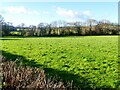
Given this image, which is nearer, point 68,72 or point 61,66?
point 68,72

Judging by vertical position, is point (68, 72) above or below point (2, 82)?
below

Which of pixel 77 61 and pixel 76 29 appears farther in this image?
pixel 76 29

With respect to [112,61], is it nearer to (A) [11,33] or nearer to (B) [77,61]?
(B) [77,61]

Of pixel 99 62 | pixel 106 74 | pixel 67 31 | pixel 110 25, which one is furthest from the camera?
pixel 110 25

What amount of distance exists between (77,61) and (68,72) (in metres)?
3.86

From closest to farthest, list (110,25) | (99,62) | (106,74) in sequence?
(106,74), (99,62), (110,25)

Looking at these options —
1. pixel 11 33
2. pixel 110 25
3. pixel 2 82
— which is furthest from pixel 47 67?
pixel 110 25

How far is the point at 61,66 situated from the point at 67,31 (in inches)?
2861

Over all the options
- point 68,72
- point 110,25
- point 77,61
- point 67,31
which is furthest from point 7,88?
point 110,25

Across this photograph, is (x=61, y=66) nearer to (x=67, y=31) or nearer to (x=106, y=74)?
(x=106, y=74)

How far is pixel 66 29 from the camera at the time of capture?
90250mm

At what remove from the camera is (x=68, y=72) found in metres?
14.6

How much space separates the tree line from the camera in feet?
257

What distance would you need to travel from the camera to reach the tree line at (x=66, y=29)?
78.4 m
